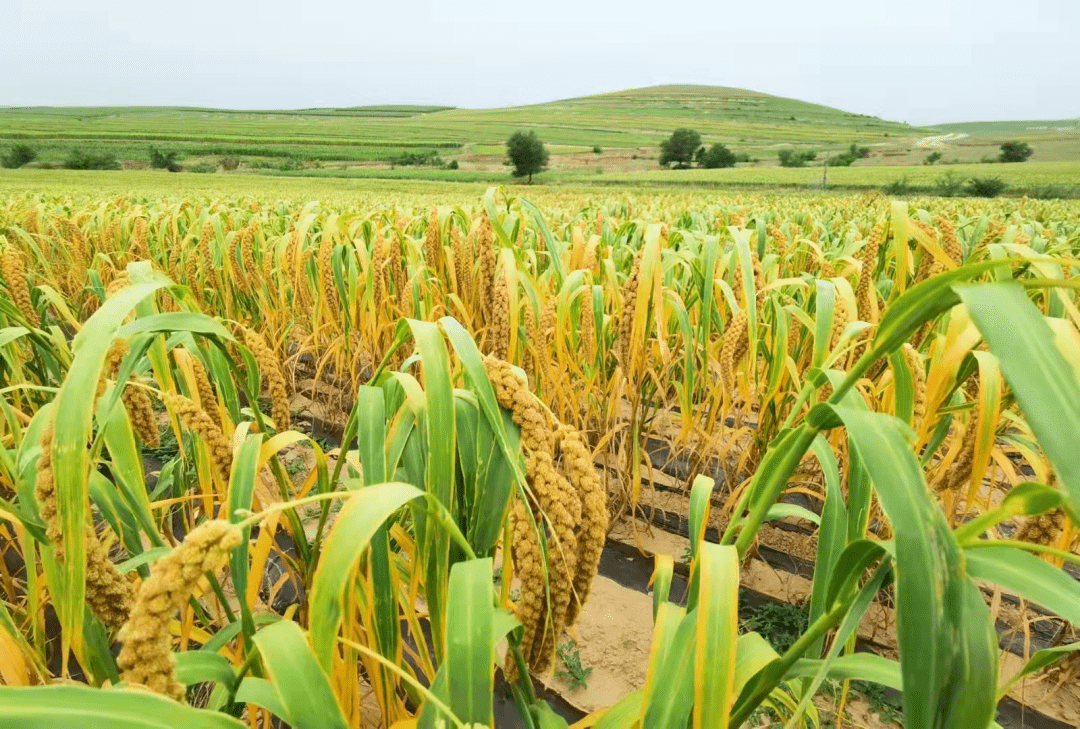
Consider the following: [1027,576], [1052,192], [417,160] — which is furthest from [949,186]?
[417,160]

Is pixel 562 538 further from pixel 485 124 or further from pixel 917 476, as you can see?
pixel 485 124

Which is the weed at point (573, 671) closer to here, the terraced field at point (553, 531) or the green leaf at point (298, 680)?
the terraced field at point (553, 531)

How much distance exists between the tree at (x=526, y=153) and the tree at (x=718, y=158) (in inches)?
615

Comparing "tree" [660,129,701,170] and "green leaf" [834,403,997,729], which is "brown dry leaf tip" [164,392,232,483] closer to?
"green leaf" [834,403,997,729]

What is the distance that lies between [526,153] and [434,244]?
42.4m

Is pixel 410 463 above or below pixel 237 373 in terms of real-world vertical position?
below

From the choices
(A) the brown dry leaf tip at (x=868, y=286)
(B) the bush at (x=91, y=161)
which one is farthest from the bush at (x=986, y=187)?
(B) the bush at (x=91, y=161)

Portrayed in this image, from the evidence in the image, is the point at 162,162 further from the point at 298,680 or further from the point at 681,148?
the point at 298,680

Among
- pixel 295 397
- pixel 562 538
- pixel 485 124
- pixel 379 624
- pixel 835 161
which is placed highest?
pixel 485 124

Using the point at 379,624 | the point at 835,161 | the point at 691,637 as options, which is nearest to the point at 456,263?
the point at 379,624

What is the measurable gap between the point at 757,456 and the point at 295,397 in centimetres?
237

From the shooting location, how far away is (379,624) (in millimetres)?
859

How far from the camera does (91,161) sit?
3909cm

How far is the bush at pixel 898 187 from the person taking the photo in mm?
24008
